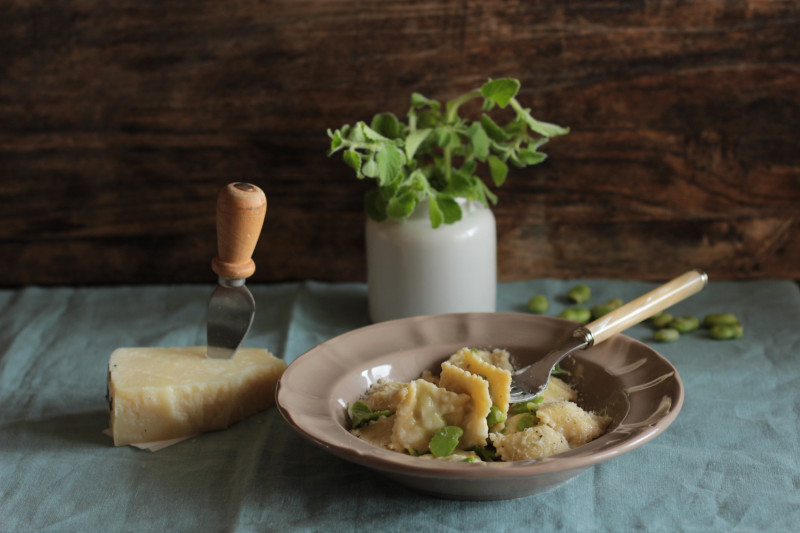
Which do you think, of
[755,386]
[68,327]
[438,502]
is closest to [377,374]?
[438,502]

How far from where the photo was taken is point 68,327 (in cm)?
142

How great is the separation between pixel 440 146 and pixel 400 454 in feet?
1.96

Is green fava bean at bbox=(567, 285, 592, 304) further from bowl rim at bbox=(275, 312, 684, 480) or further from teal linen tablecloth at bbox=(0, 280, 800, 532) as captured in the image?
bowl rim at bbox=(275, 312, 684, 480)

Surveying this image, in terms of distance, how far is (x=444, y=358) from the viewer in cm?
112

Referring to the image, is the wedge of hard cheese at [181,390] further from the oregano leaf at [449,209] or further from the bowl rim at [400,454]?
the oregano leaf at [449,209]

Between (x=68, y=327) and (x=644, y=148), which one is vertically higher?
(x=644, y=148)

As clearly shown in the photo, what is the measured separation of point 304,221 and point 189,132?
257 millimetres

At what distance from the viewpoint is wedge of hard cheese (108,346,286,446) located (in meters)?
1.03

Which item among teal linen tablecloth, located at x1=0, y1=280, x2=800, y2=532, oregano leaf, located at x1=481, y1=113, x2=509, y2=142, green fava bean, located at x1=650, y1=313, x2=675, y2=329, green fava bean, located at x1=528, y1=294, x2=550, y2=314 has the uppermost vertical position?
oregano leaf, located at x1=481, y1=113, x2=509, y2=142

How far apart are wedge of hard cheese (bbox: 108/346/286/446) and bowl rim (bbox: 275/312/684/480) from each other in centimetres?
11

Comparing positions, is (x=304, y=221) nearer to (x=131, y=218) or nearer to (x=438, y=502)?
(x=131, y=218)

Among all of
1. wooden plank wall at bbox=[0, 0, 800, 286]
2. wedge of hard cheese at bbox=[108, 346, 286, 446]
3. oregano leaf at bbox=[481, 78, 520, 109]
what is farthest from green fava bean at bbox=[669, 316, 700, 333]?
wedge of hard cheese at bbox=[108, 346, 286, 446]

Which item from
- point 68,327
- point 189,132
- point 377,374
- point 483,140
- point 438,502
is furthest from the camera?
point 189,132

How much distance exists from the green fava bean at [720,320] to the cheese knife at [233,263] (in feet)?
2.37
